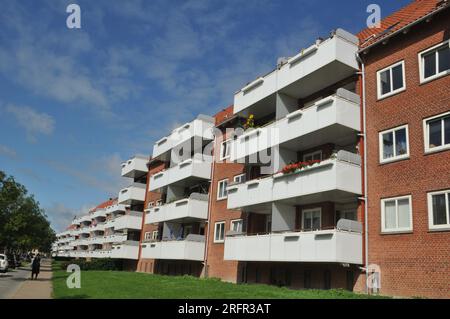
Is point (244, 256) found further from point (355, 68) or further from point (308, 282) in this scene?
point (355, 68)

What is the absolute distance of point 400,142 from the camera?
18422 millimetres

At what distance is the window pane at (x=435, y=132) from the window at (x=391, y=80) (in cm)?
209

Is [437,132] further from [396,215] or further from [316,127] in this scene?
[316,127]

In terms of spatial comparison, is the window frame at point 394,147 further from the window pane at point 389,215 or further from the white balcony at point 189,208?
the white balcony at point 189,208

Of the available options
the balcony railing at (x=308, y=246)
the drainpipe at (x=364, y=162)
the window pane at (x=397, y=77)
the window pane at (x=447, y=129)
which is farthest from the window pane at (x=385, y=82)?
the balcony railing at (x=308, y=246)

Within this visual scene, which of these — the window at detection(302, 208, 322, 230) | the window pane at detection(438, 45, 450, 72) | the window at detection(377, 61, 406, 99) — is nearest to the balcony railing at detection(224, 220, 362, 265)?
the window at detection(302, 208, 322, 230)

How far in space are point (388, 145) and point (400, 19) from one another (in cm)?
591

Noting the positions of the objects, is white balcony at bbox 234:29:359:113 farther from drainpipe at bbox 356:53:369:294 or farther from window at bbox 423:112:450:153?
window at bbox 423:112:450:153

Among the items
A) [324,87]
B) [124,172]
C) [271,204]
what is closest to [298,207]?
[271,204]

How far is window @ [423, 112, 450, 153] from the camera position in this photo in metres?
16.6

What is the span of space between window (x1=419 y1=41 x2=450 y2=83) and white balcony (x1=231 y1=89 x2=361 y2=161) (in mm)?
3218

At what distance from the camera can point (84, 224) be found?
10100 cm

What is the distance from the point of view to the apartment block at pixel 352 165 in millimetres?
16891

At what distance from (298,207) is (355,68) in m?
7.35
